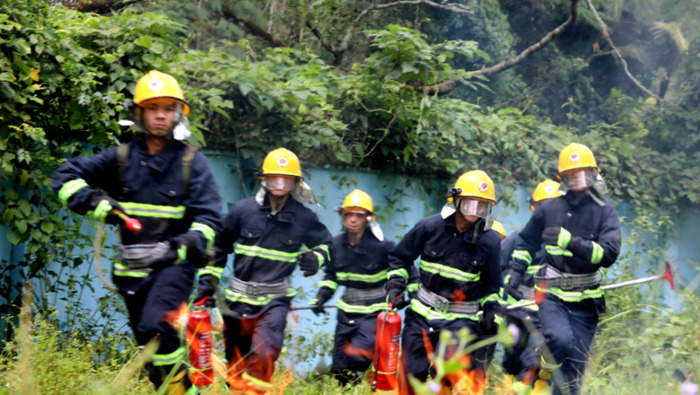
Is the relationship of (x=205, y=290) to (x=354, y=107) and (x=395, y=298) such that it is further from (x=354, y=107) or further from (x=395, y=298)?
(x=354, y=107)

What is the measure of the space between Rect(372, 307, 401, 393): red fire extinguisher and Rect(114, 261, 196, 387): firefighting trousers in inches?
88.3

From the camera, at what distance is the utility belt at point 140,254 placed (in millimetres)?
4301

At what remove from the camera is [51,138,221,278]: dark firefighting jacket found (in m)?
4.37

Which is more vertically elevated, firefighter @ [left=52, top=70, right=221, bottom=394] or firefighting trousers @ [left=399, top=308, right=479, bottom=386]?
firefighter @ [left=52, top=70, right=221, bottom=394]

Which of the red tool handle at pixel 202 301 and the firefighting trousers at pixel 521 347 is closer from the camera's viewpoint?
the red tool handle at pixel 202 301

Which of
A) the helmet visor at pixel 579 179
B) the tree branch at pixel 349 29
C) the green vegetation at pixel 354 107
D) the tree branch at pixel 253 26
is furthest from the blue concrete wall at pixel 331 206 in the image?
the tree branch at pixel 253 26

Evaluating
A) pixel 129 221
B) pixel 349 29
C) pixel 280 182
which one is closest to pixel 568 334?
pixel 280 182

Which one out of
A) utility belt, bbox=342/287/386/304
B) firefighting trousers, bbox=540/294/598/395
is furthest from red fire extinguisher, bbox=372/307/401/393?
firefighting trousers, bbox=540/294/598/395

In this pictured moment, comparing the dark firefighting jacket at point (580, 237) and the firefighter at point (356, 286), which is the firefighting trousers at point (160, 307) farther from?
the dark firefighting jacket at point (580, 237)

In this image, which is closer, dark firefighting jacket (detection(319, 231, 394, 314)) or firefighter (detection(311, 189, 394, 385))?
firefighter (detection(311, 189, 394, 385))

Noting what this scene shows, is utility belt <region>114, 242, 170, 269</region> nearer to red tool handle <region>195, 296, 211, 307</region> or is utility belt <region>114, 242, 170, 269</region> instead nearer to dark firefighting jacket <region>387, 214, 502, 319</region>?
red tool handle <region>195, 296, 211, 307</region>

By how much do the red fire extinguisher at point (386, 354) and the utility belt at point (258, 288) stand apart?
943mm

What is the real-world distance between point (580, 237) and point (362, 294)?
2.14 m

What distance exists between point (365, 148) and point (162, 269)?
5.32m
